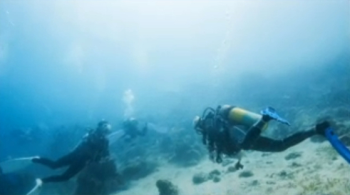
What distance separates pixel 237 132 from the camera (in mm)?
7754

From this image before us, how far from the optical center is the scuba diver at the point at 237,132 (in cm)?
695

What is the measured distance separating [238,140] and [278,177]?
455cm

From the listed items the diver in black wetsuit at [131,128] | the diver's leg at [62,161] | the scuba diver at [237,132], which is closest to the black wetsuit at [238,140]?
the scuba diver at [237,132]

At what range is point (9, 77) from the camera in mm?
126750

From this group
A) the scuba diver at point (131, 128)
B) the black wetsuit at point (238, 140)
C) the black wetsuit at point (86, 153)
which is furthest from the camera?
the scuba diver at point (131, 128)

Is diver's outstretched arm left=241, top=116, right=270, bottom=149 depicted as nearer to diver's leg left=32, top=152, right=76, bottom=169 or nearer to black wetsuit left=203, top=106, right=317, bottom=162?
black wetsuit left=203, top=106, right=317, bottom=162

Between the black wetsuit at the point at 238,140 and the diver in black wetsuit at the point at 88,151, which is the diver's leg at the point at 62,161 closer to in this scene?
the diver in black wetsuit at the point at 88,151

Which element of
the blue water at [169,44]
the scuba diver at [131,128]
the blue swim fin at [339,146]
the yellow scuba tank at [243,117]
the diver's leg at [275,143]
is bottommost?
the blue swim fin at [339,146]

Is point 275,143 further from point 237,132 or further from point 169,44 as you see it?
point 169,44

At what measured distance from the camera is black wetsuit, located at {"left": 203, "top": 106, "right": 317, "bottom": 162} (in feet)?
22.8

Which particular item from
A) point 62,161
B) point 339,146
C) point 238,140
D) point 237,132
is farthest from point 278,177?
point 62,161

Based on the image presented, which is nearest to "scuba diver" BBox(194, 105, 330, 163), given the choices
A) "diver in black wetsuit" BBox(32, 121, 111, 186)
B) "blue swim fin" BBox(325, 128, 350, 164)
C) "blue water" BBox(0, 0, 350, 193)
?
"blue swim fin" BBox(325, 128, 350, 164)

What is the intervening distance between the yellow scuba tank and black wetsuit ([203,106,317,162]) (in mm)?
96

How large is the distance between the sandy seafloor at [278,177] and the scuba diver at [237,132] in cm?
249
